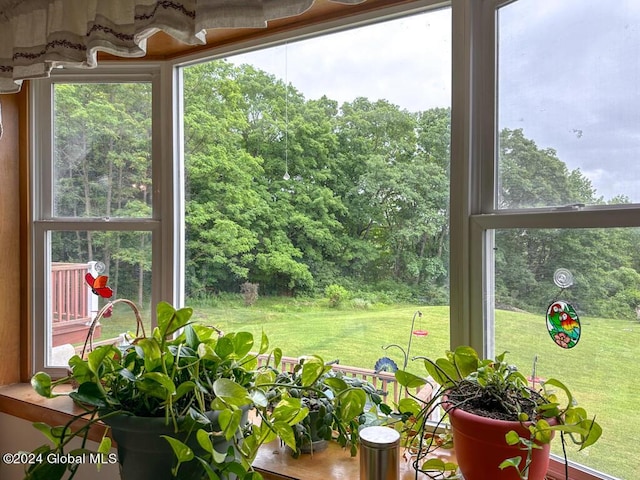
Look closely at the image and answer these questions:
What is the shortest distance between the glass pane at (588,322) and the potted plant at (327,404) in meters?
0.40

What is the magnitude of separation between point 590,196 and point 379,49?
73 cm

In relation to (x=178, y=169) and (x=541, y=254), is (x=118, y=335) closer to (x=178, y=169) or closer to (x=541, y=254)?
(x=178, y=169)

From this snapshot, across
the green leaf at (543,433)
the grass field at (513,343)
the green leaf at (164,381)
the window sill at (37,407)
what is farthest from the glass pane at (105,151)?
the green leaf at (543,433)

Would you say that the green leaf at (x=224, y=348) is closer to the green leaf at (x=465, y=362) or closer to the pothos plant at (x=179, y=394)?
the pothos plant at (x=179, y=394)

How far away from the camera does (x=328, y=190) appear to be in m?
1.30

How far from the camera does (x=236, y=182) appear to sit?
1437 mm

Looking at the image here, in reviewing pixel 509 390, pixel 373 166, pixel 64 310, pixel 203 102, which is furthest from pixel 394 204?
pixel 64 310

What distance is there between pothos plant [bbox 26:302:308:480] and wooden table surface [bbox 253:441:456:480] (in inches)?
7.7

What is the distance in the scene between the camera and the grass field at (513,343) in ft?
2.69

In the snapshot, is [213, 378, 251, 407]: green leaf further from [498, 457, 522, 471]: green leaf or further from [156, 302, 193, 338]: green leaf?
[498, 457, 522, 471]: green leaf

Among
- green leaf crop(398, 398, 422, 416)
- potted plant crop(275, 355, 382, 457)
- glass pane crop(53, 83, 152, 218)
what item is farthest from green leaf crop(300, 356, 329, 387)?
glass pane crop(53, 83, 152, 218)

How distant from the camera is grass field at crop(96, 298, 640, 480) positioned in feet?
2.69

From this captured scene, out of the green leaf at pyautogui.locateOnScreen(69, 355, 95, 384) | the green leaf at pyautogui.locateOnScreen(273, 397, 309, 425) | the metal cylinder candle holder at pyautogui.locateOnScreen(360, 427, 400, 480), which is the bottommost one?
the metal cylinder candle holder at pyautogui.locateOnScreen(360, 427, 400, 480)

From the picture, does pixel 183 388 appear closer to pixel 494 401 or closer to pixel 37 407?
pixel 494 401
